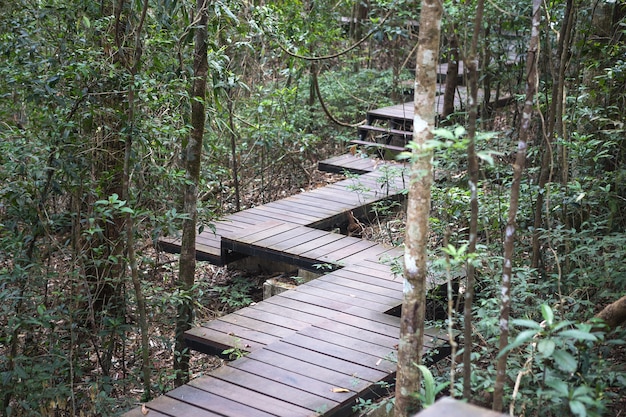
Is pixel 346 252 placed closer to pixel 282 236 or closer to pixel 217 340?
pixel 282 236

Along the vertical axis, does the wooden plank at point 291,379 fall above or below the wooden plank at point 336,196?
below

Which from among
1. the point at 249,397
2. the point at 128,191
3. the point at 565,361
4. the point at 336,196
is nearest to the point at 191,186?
the point at 128,191

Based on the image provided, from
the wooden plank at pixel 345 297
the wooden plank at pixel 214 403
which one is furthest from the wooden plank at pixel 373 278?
the wooden plank at pixel 214 403

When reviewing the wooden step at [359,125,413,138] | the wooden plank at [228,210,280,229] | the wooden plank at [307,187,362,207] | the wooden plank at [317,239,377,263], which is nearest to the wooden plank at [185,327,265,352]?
the wooden plank at [317,239,377,263]

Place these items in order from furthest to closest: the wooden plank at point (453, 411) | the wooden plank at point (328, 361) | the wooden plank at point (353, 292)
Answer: the wooden plank at point (353, 292)
the wooden plank at point (328, 361)
the wooden plank at point (453, 411)

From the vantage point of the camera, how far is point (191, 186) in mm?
5273

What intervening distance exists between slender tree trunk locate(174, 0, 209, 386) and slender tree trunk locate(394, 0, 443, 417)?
7.02ft

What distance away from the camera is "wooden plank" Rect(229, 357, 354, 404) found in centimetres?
414

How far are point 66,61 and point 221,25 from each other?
121 centimetres

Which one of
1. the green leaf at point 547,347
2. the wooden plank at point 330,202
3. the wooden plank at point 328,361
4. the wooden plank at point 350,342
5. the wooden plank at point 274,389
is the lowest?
the wooden plank at point 274,389

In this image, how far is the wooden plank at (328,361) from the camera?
4355 mm

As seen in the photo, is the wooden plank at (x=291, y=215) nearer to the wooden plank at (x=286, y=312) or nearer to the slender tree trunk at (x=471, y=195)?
the wooden plank at (x=286, y=312)

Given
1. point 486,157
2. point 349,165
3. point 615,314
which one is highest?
point 486,157

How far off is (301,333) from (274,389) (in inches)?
29.4
